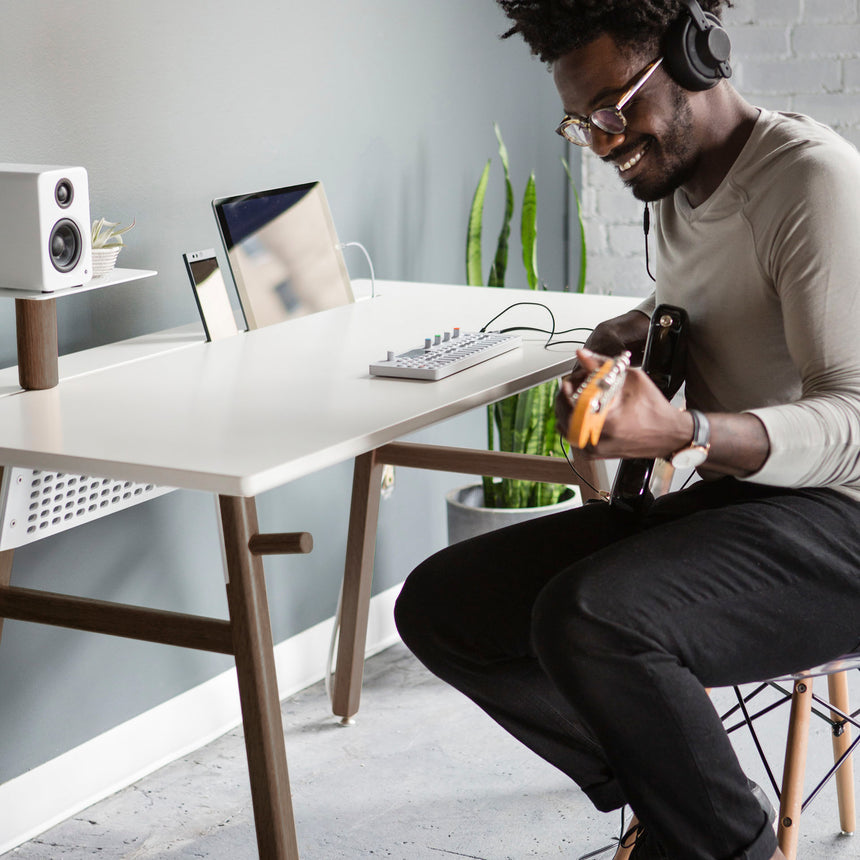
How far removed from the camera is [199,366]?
70.3 inches

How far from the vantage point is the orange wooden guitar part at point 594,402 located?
115cm

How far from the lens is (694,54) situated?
1462 mm

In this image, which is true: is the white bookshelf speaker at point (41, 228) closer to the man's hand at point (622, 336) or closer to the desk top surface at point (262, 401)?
the desk top surface at point (262, 401)

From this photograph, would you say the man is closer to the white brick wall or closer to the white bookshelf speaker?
the white bookshelf speaker

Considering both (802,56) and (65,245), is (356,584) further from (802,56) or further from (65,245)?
(802,56)

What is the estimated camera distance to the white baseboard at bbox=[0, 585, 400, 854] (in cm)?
197

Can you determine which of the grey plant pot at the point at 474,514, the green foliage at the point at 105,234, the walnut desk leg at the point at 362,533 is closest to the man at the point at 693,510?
the walnut desk leg at the point at 362,533

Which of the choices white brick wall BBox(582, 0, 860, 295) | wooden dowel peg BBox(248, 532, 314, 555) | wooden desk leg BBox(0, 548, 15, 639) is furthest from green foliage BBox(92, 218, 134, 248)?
white brick wall BBox(582, 0, 860, 295)

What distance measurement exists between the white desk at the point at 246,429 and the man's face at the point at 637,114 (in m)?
0.33

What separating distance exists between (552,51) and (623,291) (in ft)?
5.87

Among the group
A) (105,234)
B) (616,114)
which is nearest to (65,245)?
(105,234)

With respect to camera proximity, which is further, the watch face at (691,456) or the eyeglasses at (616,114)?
the eyeglasses at (616,114)

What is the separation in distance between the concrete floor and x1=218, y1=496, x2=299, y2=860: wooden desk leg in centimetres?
43

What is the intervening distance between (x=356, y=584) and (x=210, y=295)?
0.69 m
